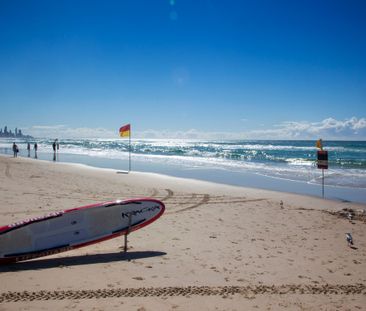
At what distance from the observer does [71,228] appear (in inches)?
246

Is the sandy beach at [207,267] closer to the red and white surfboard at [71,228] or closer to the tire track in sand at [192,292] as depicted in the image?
the tire track in sand at [192,292]

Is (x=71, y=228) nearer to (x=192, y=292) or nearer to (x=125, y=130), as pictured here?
(x=192, y=292)

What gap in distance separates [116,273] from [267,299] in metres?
2.39

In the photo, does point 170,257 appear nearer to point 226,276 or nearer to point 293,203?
point 226,276

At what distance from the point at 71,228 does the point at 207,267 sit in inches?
106

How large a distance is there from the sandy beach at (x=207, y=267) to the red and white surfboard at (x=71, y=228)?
216 mm

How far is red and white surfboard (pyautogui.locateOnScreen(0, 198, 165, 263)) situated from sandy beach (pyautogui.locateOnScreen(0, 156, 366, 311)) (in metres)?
0.22

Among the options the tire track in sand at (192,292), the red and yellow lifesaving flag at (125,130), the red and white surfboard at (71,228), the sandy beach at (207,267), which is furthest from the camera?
the red and yellow lifesaving flag at (125,130)

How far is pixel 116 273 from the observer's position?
17.4 ft

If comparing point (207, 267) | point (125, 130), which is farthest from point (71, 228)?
point (125, 130)

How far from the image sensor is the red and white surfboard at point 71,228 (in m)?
5.64

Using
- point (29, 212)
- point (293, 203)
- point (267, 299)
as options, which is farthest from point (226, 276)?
point (293, 203)

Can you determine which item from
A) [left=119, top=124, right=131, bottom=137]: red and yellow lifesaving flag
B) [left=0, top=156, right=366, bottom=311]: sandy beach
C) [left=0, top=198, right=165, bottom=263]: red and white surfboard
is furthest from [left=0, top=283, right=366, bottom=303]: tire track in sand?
[left=119, top=124, right=131, bottom=137]: red and yellow lifesaving flag

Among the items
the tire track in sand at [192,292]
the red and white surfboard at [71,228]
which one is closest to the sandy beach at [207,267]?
the tire track in sand at [192,292]
